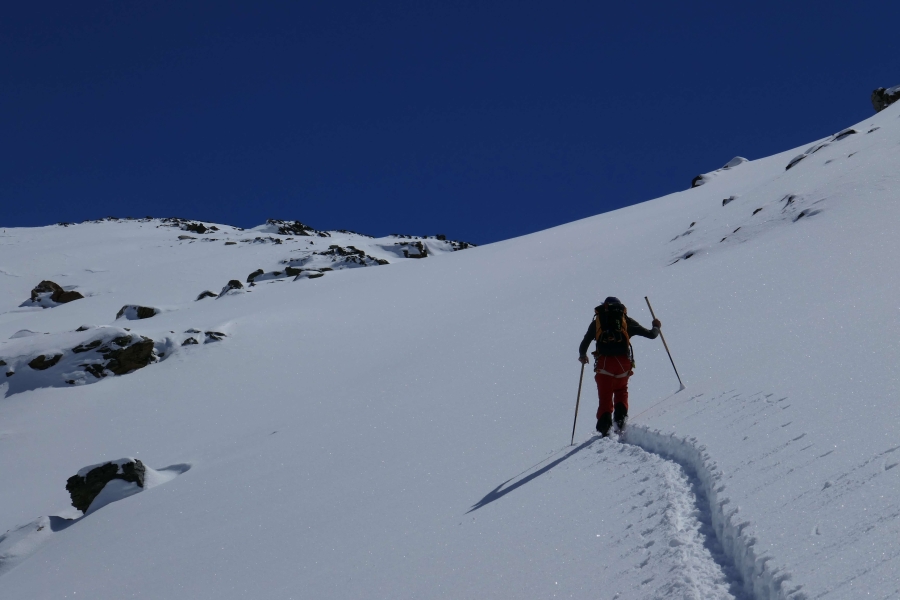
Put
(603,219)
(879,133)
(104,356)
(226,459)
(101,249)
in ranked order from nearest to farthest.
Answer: (226,459) → (104,356) → (879,133) → (603,219) → (101,249)

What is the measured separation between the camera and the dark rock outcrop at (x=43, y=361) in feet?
71.2

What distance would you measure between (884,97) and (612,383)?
134 ft

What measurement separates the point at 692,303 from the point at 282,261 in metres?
40.3

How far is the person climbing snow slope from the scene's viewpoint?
8461mm

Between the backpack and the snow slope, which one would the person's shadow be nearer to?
the snow slope

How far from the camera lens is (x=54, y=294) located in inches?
1773

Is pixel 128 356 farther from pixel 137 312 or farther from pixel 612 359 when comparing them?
pixel 612 359

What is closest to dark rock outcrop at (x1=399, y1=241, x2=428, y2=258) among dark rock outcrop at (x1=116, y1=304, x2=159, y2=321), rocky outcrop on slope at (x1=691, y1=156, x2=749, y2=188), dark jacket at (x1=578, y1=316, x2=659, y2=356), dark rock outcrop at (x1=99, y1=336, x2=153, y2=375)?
rocky outcrop on slope at (x1=691, y1=156, x2=749, y2=188)

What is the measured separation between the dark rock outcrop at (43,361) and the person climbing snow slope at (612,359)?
19163 millimetres

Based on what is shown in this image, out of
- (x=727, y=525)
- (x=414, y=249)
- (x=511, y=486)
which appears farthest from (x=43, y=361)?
(x=414, y=249)

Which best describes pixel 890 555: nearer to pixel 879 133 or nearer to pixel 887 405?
pixel 887 405

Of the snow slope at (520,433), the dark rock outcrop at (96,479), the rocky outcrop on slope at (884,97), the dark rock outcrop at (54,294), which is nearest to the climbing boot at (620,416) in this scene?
the snow slope at (520,433)

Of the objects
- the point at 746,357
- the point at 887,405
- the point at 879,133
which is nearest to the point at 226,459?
the point at 746,357

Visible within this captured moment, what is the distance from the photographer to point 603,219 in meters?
36.7
